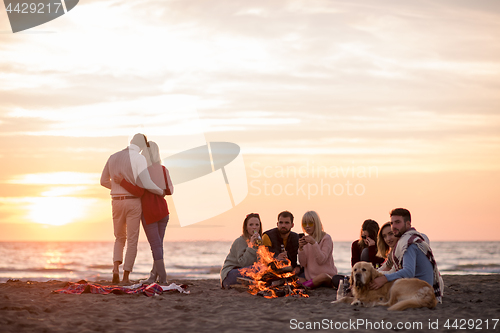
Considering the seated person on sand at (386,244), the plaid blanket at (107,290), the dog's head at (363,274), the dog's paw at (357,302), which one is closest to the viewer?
the dog's head at (363,274)

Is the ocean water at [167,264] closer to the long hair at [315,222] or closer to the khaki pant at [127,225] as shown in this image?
the khaki pant at [127,225]

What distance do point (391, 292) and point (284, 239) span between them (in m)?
2.49

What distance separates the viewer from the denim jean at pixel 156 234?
7.50 metres

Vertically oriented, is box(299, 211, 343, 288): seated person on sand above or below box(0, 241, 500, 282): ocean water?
above

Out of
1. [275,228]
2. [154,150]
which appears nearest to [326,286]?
[275,228]

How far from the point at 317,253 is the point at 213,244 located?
36.8 m

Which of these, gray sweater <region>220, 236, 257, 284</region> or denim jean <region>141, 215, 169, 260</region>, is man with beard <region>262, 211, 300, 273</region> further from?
denim jean <region>141, 215, 169, 260</region>

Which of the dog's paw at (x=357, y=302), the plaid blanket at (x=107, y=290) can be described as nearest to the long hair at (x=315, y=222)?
the dog's paw at (x=357, y=302)

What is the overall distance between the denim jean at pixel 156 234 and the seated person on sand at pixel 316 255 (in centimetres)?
223

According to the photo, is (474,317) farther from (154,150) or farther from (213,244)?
(213,244)

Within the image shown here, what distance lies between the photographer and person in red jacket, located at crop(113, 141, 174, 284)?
752 cm

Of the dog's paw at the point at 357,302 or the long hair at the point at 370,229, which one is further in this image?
the long hair at the point at 370,229

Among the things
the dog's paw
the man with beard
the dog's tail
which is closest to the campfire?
the man with beard

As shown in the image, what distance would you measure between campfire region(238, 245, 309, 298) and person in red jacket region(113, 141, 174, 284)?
4.92 feet
